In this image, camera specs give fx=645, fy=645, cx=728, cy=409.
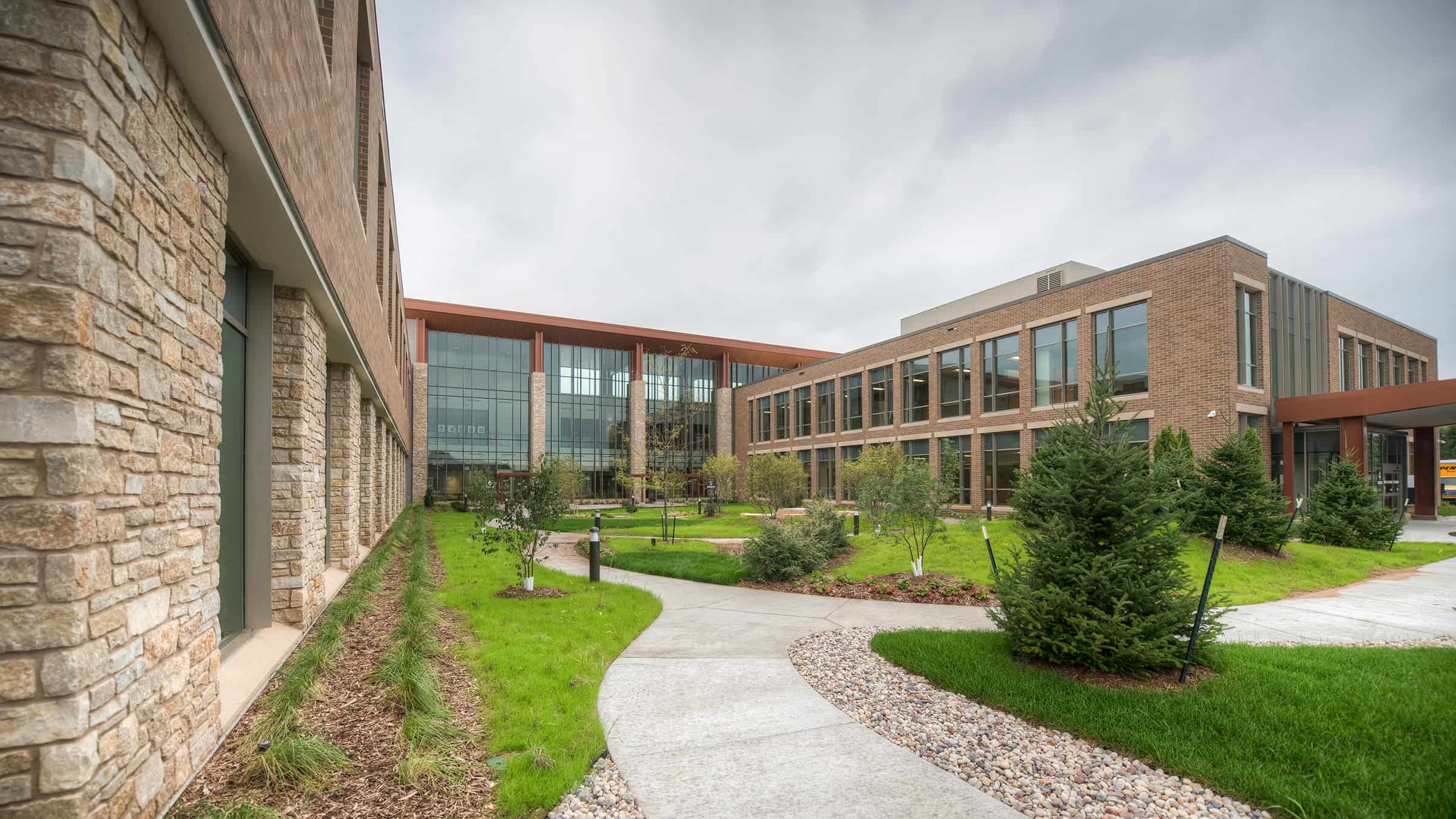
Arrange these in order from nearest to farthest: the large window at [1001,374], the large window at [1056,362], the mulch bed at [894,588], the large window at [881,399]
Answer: the mulch bed at [894,588]
the large window at [1056,362]
the large window at [1001,374]
the large window at [881,399]

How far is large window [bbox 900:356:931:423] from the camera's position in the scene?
103 feet

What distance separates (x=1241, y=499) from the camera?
13.7 meters

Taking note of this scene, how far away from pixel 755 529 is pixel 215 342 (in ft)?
65.6

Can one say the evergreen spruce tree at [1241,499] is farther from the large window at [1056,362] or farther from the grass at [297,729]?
the grass at [297,729]

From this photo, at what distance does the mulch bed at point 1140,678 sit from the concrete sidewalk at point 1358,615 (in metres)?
1.31

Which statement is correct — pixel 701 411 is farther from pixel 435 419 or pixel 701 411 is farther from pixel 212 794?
pixel 212 794

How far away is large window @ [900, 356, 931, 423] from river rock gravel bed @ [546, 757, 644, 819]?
1142 inches

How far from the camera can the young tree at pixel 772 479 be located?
93.9 ft

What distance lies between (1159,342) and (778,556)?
16660mm

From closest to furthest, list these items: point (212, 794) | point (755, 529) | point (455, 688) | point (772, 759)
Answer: point (212, 794), point (772, 759), point (455, 688), point (755, 529)

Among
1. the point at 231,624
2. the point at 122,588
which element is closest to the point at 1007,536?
the point at 231,624

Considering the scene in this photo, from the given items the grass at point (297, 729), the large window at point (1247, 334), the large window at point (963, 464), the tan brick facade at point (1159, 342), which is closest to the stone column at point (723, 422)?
the tan brick facade at point (1159, 342)

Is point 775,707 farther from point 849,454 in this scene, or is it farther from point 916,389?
point 849,454

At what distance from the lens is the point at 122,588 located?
293cm
